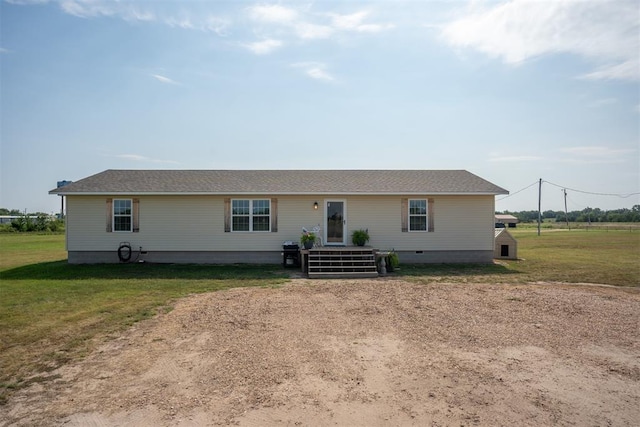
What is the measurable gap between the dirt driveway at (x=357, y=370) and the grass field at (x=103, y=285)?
63 centimetres

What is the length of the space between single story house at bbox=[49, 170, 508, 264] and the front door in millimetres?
41

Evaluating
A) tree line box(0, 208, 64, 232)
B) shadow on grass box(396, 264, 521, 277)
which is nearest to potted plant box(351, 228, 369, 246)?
shadow on grass box(396, 264, 521, 277)

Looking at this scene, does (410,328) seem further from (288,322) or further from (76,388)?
(76,388)

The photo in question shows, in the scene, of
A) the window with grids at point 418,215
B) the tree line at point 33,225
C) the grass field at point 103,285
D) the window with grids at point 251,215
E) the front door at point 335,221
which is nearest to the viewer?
the grass field at point 103,285

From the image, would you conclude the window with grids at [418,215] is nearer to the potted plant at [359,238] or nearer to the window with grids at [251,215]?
the potted plant at [359,238]

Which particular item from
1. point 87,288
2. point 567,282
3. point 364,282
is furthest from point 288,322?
point 567,282

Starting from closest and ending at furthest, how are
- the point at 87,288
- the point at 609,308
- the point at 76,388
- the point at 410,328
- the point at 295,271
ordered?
the point at 76,388, the point at 410,328, the point at 609,308, the point at 87,288, the point at 295,271

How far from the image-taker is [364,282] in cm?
1196

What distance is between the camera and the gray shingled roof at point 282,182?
15.5m

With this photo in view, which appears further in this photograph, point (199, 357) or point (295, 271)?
point (295, 271)

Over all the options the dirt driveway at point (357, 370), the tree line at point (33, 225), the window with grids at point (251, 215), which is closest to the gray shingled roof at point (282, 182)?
the window with grids at point (251, 215)

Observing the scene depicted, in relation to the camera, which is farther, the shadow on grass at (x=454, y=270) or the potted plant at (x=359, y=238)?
the potted plant at (x=359, y=238)

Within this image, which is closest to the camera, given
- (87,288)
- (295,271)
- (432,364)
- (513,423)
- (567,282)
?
(513,423)

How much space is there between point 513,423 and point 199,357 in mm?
3866
